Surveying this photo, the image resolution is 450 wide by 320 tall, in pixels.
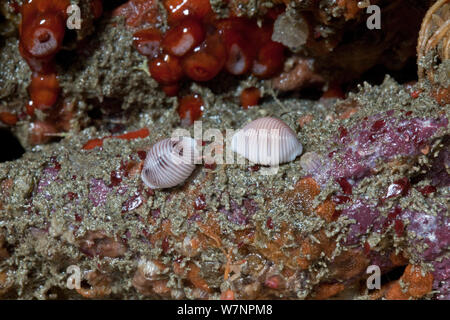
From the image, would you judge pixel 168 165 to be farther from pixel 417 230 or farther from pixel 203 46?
pixel 417 230

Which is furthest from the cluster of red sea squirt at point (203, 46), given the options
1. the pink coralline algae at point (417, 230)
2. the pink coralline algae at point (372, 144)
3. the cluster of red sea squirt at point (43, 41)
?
the pink coralline algae at point (417, 230)

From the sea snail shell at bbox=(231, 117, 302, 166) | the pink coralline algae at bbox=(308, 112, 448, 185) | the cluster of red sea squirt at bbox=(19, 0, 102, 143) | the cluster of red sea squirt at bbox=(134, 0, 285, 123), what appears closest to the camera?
the pink coralline algae at bbox=(308, 112, 448, 185)

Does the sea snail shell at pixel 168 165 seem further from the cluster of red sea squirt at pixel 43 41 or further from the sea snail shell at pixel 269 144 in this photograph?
the cluster of red sea squirt at pixel 43 41

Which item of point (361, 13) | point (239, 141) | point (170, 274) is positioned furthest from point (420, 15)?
point (170, 274)

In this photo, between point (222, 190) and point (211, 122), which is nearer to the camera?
point (222, 190)

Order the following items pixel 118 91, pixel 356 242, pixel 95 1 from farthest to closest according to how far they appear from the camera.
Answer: pixel 118 91
pixel 95 1
pixel 356 242

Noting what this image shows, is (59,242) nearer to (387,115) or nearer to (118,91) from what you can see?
(118,91)

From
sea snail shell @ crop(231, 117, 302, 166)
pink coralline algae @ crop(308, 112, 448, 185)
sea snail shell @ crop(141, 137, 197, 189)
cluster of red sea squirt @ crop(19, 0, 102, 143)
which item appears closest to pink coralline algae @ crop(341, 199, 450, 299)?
pink coralline algae @ crop(308, 112, 448, 185)

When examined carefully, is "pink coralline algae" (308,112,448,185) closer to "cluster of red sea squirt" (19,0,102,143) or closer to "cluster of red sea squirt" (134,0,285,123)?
"cluster of red sea squirt" (134,0,285,123)
